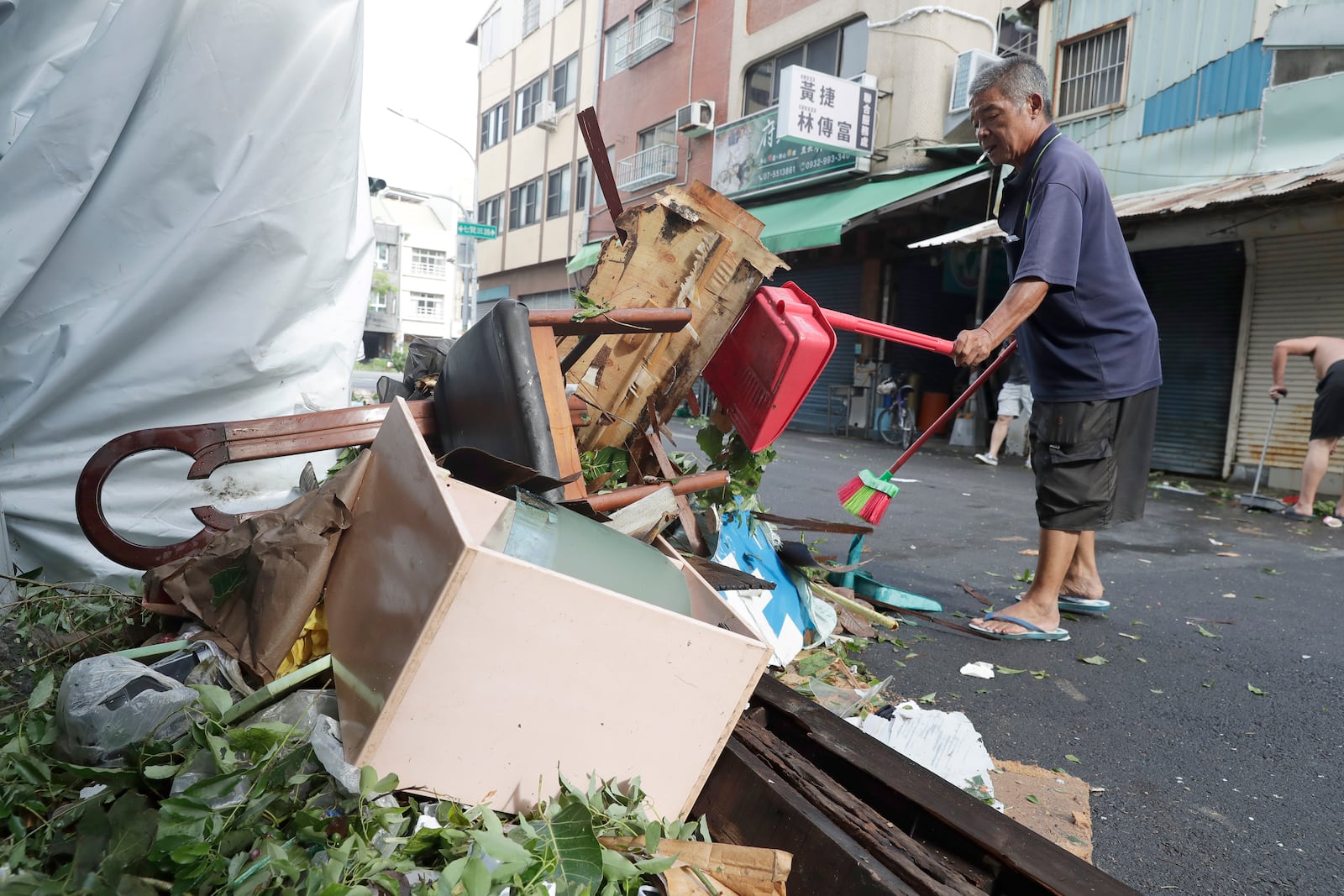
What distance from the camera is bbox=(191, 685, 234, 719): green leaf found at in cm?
134


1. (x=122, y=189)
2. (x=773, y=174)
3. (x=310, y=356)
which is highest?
(x=773, y=174)

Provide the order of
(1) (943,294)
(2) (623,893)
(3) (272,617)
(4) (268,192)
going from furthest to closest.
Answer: (1) (943,294), (4) (268,192), (3) (272,617), (2) (623,893)

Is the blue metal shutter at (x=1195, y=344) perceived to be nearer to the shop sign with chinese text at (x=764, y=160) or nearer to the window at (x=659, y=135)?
the shop sign with chinese text at (x=764, y=160)

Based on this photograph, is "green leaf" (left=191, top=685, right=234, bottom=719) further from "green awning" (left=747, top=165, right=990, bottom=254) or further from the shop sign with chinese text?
the shop sign with chinese text

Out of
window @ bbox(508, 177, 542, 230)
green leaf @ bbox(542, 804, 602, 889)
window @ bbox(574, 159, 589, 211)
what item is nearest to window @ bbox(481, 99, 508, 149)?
window @ bbox(508, 177, 542, 230)

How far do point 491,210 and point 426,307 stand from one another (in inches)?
1119

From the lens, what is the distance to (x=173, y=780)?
1.21 meters

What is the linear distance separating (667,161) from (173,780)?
748 inches

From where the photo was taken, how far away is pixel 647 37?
19.6 m

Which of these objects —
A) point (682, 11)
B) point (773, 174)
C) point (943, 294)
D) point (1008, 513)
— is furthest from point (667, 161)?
point (1008, 513)

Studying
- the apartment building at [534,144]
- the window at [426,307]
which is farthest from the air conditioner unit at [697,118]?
the window at [426,307]

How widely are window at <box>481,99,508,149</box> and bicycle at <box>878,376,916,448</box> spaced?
70.8 feet

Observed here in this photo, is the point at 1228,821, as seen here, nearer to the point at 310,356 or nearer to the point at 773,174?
the point at 310,356

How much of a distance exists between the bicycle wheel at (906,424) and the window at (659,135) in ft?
33.1
